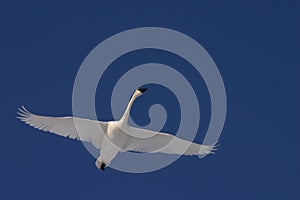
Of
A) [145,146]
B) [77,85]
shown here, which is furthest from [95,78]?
[145,146]

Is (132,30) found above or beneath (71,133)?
above

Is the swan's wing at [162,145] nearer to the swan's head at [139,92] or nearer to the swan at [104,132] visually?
the swan at [104,132]

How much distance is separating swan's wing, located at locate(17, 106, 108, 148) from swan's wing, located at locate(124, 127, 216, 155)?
57.2 inches

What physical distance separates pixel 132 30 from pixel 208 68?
3314mm

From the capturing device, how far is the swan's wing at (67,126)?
40.3 metres

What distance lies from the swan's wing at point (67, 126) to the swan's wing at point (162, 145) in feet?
4.77

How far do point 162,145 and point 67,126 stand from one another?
416cm

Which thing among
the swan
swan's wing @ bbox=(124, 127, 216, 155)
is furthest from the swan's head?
swan's wing @ bbox=(124, 127, 216, 155)

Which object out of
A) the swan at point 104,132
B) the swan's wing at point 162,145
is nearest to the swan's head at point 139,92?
the swan at point 104,132

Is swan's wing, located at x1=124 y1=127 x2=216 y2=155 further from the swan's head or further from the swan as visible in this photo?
the swan's head

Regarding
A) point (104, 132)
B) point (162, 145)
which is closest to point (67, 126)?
point (104, 132)

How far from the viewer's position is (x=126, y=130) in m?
40.5

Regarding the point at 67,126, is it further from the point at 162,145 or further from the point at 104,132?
the point at 162,145

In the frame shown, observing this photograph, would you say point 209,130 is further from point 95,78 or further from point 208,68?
point 95,78
